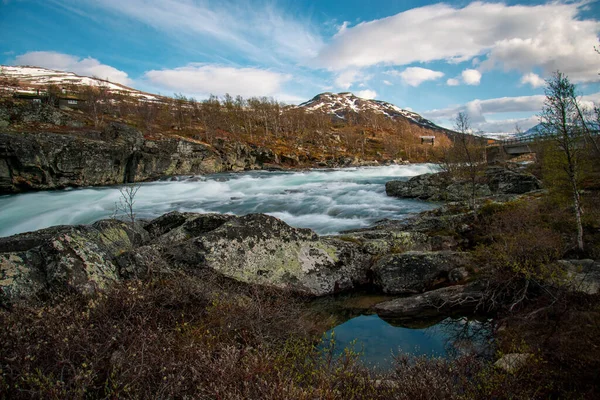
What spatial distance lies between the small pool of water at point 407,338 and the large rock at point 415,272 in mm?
1410

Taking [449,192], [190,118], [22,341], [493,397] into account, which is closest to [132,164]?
[449,192]

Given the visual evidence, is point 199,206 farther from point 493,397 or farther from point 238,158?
point 238,158

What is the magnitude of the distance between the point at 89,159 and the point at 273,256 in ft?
143

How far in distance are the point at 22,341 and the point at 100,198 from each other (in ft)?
105

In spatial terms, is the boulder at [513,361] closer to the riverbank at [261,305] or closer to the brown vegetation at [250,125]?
the riverbank at [261,305]

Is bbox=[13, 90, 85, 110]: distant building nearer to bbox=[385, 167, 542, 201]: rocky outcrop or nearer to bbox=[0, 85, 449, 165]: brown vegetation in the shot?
bbox=[0, 85, 449, 165]: brown vegetation

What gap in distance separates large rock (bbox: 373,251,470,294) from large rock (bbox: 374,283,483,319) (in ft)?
2.04

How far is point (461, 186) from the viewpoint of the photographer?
27938mm

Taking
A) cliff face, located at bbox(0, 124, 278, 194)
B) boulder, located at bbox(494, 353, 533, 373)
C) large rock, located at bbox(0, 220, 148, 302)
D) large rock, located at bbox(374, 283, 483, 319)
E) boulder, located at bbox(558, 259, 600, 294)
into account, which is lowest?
large rock, located at bbox(374, 283, 483, 319)

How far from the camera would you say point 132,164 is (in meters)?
47.2

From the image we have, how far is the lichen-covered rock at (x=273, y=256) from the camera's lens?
7.83 metres

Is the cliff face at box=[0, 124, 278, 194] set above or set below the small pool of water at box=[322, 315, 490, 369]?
above

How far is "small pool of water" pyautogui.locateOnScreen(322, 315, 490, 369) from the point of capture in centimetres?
618

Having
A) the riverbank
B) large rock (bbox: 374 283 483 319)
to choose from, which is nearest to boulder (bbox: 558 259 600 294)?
the riverbank
